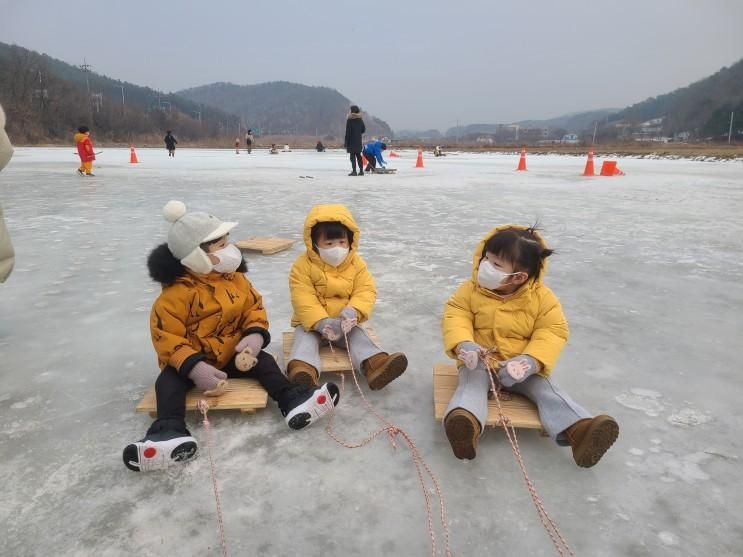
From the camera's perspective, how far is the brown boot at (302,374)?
8.73 feet

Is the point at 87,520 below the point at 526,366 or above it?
below

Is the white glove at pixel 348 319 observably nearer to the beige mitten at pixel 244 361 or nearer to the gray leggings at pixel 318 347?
the gray leggings at pixel 318 347

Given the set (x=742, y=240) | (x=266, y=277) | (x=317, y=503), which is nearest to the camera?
(x=317, y=503)

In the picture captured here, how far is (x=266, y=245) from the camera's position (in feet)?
19.1

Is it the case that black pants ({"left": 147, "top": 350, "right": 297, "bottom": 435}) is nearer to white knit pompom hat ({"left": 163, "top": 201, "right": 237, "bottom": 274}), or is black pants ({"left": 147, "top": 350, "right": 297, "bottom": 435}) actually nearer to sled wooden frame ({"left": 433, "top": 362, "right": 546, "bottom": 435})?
white knit pompom hat ({"left": 163, "top": 201, "right": 237, "bottom": 274})

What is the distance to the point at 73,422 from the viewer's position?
8.19ft

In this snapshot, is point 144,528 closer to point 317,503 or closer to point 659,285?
point 317,503

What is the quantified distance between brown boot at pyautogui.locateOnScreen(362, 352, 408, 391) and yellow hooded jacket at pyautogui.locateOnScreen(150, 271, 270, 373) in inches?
24.5

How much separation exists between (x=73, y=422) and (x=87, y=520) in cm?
78

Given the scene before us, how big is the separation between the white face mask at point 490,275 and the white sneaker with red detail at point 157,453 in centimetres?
155

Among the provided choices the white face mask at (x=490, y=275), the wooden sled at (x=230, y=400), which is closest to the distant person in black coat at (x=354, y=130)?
the white face mask at (x=490, y=275)

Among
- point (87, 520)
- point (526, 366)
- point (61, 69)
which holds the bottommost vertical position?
point (87, 520)

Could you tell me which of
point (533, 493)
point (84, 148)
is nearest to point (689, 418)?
point (533, 493)

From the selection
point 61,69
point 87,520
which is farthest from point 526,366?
point 61,69
